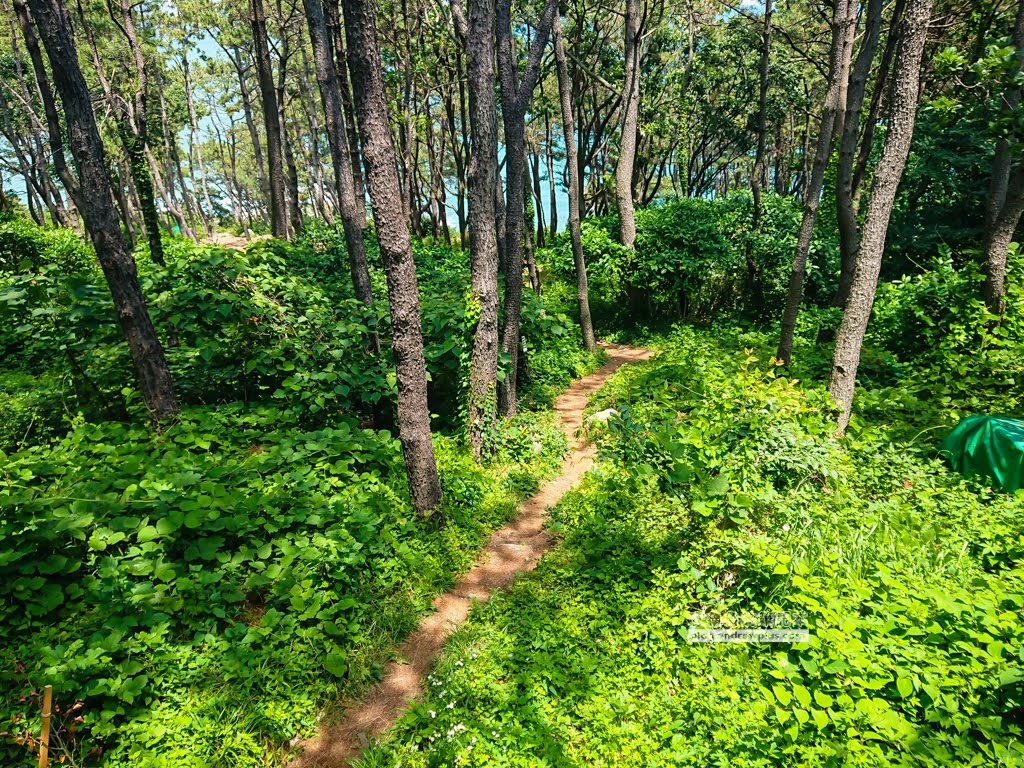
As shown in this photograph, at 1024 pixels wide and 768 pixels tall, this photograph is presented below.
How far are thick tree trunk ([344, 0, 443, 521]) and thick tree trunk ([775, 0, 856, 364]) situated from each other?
19.1ft

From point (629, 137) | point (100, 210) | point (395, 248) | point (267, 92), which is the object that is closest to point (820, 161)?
point (395, 248)

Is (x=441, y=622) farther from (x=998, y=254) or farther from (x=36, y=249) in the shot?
(x=36, y=249)

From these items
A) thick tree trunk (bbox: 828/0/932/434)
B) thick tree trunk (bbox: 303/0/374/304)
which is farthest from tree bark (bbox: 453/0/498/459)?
thick tree trunk (bbox: 828/0/932/434)

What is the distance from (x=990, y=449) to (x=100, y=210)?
9282 mm

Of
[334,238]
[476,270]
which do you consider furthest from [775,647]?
[334,238]

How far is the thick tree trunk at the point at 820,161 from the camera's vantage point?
6.99m

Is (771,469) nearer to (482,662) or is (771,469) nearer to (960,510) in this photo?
(960,510)

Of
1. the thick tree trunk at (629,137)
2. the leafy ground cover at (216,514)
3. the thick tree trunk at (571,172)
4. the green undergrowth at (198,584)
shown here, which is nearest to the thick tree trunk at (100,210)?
the leafy ground cover at (216,514)

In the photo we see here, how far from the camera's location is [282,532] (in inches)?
173

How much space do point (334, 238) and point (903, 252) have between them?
14261mm

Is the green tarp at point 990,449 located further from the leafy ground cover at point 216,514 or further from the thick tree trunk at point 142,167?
the thick tree trunk at point 142,167

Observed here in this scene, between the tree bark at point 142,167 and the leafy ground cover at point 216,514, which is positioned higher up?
the tree bark at point 142,167

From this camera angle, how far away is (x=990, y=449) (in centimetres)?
508

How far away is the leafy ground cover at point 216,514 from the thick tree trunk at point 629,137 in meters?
7.27
